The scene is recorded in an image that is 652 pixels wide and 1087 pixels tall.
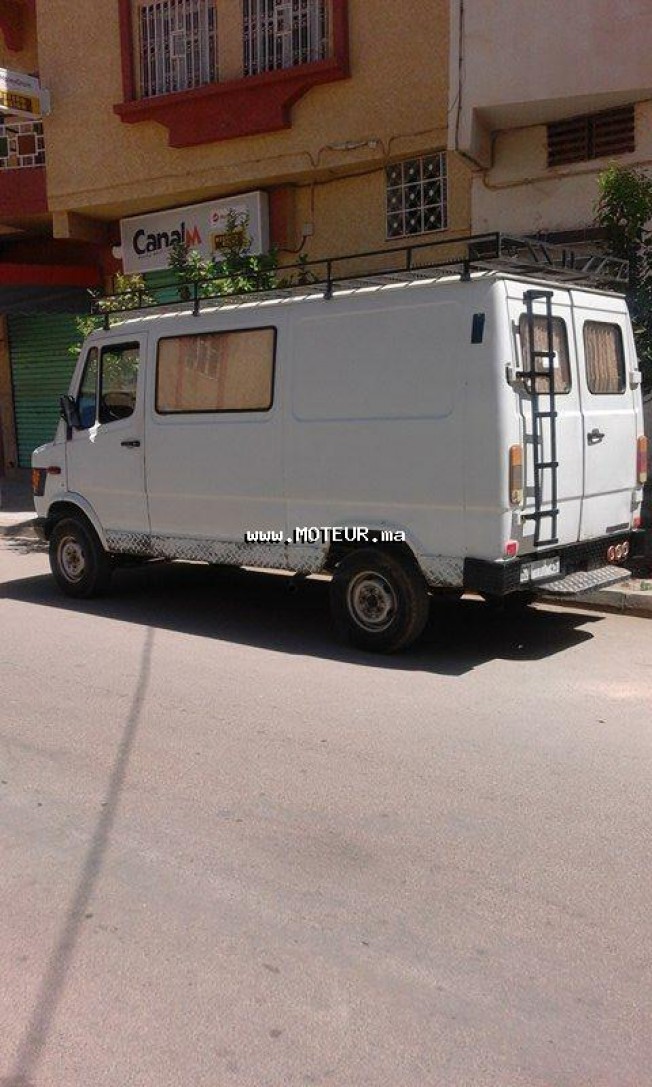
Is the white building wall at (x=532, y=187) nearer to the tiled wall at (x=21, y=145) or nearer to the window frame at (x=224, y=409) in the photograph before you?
the window frame at (x=224, y=409)

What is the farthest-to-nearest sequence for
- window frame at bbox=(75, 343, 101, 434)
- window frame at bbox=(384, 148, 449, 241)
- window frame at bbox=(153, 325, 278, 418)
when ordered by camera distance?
window frame at bbox=(384, 148, 449, 241) → window frame at bbox=(75, 343, 101, 434) → window frame at bbox=(153, 325, 278, 418)

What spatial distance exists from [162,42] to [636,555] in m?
11.6

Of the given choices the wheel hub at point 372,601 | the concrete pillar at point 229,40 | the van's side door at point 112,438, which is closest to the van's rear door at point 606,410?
the wheel hub at point 372,601

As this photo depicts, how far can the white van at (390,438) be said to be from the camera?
21.0ft

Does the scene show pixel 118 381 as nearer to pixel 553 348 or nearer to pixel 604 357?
pixel 553 348

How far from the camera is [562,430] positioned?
6773mm

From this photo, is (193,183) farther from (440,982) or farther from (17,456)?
(440,982)

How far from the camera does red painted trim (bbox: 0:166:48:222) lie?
17.0 m

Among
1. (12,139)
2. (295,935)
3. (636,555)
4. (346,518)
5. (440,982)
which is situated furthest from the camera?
(12,139)

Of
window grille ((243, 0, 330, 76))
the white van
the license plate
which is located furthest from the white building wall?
the license plate

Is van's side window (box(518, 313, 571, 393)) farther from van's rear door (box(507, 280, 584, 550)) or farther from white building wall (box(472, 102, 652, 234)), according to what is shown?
white building wall (box(472, 102, 652, 234))

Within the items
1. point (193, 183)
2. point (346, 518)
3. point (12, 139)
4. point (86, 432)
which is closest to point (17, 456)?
point (12, 139)

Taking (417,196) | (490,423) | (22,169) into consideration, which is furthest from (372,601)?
(22,169)

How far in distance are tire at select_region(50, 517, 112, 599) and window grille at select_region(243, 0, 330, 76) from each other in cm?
813
